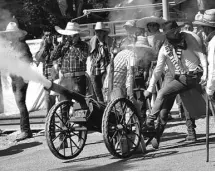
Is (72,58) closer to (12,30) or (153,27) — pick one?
(153,27)

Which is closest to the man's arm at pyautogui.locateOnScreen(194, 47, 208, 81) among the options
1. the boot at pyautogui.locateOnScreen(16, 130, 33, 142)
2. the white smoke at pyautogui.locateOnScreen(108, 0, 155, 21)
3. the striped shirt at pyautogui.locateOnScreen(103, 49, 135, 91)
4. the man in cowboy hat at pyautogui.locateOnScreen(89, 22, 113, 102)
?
the striped shirt at pyautogui.locateOnScreen(103, 49, 135, 91)

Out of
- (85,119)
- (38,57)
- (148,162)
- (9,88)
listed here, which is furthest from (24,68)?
(9,88)

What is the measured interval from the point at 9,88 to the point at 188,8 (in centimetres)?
510

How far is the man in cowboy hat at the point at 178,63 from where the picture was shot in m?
7.92

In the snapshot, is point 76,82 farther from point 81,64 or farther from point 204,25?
point 204,25

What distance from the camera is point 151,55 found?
30.4 feet

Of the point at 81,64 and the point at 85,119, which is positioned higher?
the point at 81,64

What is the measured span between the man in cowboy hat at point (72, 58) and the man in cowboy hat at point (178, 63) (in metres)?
1.55

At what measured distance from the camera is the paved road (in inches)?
276

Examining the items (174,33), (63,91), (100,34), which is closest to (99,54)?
(100,34)

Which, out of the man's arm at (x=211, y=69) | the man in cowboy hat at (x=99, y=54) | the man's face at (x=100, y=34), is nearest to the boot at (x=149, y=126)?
the man's arm at (x=211, y=69)

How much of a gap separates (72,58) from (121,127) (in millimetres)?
1951

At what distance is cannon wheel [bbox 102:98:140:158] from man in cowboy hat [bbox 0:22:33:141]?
10.1ft

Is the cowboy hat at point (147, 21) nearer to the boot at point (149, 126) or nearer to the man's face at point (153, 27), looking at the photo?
the man's face at point (153, 27)
